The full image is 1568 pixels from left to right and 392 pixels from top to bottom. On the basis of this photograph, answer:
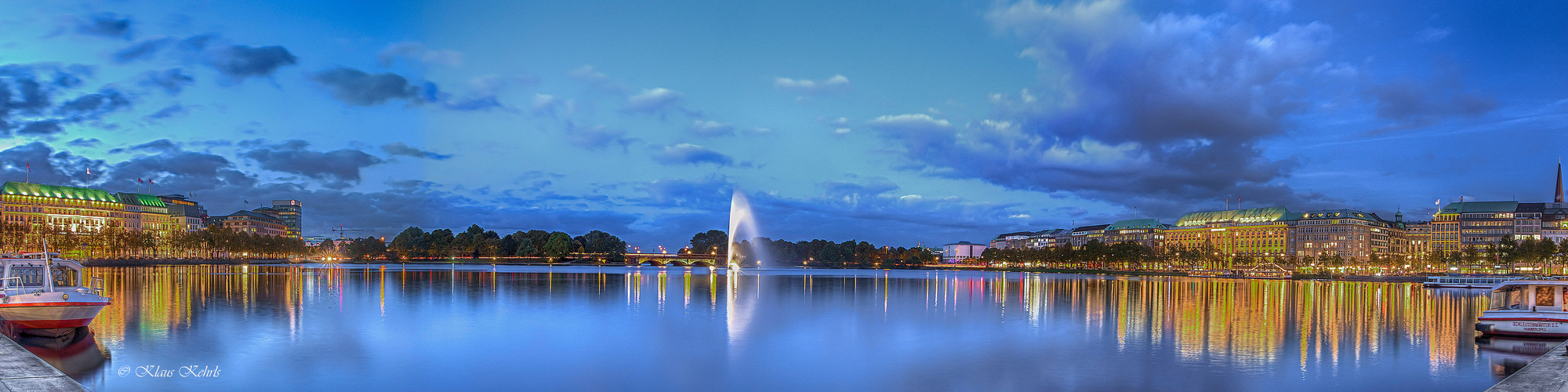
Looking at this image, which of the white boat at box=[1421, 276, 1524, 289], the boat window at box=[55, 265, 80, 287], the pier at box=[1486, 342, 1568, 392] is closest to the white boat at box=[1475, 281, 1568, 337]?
the pier at box=[1486, 342, 1568, 392]

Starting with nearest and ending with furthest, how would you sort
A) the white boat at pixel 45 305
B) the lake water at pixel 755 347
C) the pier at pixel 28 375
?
the pier at pixel 28 375 < the lake water at pixel 755 347 < the white boat at pixel 45 305

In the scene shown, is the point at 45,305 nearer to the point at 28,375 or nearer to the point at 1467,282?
the point at 28,375

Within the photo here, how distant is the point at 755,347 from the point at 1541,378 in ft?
66.6

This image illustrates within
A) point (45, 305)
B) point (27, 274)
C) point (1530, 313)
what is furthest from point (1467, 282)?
point (27, 274)

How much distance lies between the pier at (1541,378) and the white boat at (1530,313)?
1269cm

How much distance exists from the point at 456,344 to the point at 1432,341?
36.4 metres

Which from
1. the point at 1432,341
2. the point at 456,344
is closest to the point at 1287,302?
the point at 1432,341

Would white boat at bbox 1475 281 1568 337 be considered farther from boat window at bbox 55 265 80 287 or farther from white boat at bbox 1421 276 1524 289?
white boat at bbox 1421 276 1524 289

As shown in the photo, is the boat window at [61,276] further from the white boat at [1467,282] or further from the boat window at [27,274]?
the white boat at [1467,282]

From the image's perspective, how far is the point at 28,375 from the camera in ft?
59.1

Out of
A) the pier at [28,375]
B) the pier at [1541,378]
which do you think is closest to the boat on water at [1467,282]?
the pier at [1541,378]

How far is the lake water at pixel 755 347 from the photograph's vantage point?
22641 millimetres

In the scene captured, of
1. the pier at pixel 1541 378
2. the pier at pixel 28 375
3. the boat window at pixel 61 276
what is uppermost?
the boat window at pixel 61 276

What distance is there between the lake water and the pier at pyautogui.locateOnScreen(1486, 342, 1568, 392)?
5.82 feet
